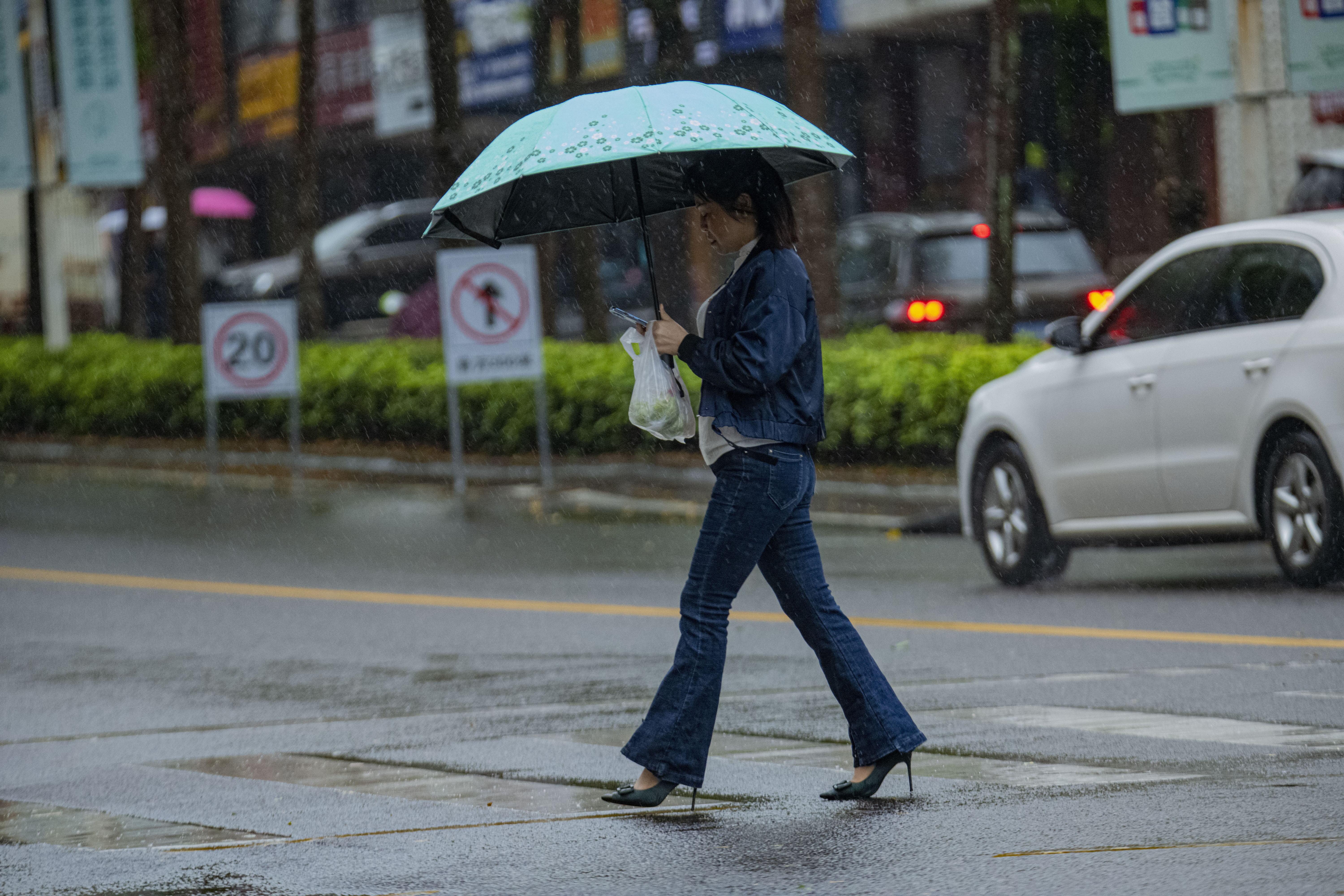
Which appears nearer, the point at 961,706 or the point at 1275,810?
the point at 1275,810

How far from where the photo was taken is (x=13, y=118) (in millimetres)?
26812

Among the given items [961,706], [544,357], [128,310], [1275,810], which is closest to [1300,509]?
[961,706]

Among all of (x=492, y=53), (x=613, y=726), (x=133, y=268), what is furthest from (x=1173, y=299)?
(x=492, y=53)

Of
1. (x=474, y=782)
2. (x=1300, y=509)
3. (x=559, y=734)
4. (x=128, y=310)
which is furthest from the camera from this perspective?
(x=128, y=310)

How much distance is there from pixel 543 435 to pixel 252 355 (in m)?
3.54

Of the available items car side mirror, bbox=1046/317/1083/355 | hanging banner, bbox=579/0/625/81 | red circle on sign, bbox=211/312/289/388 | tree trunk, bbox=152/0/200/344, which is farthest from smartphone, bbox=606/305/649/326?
hanging banner, bbox=579/0/625/81

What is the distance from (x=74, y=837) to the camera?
5828 mm

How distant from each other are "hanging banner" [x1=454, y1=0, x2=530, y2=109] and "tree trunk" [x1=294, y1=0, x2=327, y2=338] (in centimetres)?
690

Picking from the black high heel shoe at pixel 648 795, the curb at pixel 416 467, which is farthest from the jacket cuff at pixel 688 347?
the curb at pixel 416 467

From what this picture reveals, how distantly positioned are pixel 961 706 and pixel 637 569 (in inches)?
196

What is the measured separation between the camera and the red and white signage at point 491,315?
17312mm

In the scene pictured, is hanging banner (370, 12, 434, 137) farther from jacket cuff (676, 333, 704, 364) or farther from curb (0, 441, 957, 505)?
jacket cuff (676, 333, 704, 364)

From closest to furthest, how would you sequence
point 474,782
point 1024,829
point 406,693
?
point 1024,829
point 474,782
point 406,693

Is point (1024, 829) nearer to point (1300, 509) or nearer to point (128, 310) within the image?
point (1300, 509)
